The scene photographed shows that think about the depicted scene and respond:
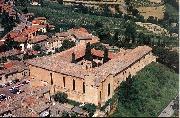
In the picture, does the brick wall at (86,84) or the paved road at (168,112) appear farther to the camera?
the brick wall at (86,84)

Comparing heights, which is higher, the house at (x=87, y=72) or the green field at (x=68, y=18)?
the house at (x=87, y=72)

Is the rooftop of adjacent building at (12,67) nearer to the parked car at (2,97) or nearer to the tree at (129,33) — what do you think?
the parked car at (2,97)

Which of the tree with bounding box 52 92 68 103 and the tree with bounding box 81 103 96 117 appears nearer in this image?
the tree with bounding box 81 103 96 117

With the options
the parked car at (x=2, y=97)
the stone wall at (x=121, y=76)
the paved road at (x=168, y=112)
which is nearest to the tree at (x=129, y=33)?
the stone wall at (x=121, y=76)

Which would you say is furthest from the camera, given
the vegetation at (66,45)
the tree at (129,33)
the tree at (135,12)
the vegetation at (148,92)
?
the tree at (135,12)

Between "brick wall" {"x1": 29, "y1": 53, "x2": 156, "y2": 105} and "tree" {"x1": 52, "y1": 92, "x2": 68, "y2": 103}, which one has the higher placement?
"brick wall" {"x1": 29, "y1": 53, "x2": 156, "y2": 105}

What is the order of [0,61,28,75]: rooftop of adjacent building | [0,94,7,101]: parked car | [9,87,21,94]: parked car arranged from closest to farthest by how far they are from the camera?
[0,94,7,101]: parked car < [9,87,21,94]: parked car < [0,61,28,75]: rooftop of adjacent building

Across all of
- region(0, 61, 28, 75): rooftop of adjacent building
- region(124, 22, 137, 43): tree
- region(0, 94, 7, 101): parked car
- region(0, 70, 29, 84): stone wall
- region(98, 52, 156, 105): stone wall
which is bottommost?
region(0, 70, 29, 84): stone wall

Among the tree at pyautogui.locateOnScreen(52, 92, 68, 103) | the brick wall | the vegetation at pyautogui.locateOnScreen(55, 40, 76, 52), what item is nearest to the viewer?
the brick wall

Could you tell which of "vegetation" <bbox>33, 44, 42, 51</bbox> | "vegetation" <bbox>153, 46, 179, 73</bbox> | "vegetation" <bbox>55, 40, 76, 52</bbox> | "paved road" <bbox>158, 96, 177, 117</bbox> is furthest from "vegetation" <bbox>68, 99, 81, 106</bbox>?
"vegetation" <bbox>33, 44, 42, 51</bbox>

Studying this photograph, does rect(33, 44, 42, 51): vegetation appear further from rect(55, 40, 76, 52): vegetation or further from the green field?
the green field

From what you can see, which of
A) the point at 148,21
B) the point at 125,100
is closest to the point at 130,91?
the point at 125,100
